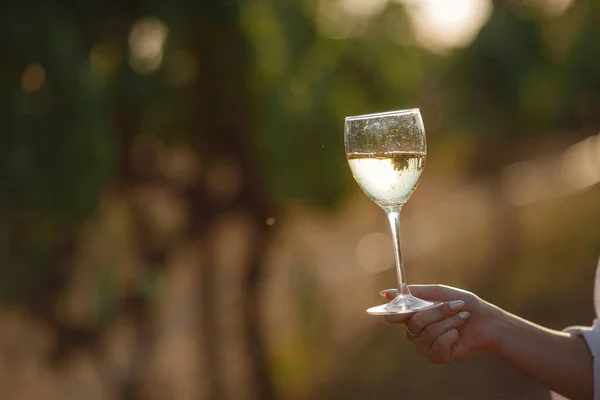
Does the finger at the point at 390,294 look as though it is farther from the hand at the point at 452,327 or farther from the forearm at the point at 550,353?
the forearm at the point at 550,353

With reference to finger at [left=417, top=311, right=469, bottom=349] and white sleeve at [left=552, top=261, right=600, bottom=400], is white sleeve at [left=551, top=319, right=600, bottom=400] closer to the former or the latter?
white sleeve at [left=552, top=261, right=600, bottom=400]

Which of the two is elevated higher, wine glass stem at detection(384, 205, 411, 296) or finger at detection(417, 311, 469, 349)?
wine glass stem at detection(384, 205, 411, 296)

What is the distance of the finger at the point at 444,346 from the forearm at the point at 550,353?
0.35 ft

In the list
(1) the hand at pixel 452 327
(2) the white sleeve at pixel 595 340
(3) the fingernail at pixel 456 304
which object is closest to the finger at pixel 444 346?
(1) the hand at pixel 452 327

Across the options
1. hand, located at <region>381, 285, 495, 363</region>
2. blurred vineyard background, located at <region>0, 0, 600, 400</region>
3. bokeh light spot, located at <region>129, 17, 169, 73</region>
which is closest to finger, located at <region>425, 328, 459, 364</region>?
hand, located at <region>381, 285, 495, 363</region>

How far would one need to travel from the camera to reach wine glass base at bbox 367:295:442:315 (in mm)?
2023

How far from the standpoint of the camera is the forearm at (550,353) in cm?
219

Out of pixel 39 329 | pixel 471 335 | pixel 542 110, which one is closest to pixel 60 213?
pixel 39 329

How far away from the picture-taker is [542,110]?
19.9 metres

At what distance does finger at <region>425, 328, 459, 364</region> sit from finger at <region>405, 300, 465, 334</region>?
0.07 metres

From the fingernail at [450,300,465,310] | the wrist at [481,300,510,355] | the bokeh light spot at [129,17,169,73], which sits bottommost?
the wrist at [481,300,510,355]

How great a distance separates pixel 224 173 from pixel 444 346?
10.0 metres

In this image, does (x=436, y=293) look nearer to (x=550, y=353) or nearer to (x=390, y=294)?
(x=390, y=294)

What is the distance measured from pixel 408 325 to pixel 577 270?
19.4 meters
